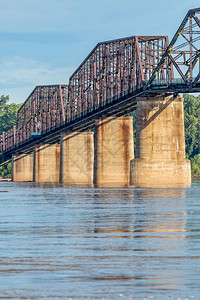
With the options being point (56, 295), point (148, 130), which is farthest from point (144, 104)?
point (56, 295)

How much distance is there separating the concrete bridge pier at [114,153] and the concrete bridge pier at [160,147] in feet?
77.1

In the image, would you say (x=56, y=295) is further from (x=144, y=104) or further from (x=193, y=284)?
(x=144, y=104)

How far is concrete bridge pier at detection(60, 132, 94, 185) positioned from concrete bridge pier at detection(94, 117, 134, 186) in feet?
92.3

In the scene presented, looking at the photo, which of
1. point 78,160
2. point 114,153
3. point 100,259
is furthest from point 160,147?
point 100,259

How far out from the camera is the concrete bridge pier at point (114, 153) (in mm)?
143250

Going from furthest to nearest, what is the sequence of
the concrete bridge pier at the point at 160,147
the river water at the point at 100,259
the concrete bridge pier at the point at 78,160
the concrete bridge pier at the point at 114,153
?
the concrete bridge pier at the point at 78,160
the concrete bridge pier at the point at 114,153
the concrete bridge pier at the point at 160,147
the river water at the point at 100,259

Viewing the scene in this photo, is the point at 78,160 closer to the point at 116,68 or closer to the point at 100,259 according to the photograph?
the point at 116,68

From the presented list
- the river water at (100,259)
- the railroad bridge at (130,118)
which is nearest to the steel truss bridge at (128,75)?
the railroad bridge at (130,118)

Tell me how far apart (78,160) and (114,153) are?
31.7 meters

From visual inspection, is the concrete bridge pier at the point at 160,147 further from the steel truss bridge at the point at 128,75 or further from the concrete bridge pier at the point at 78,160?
the concrete bridge pier at the point at 78,160

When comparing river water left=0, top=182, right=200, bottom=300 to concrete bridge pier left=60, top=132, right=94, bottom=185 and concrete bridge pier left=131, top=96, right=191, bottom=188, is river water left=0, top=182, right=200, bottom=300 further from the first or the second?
concrete bridge pier left=60, top=132, right=94, bottom=185

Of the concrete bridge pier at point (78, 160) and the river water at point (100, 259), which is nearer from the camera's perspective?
the river water at point (100, 259)

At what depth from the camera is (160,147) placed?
11838cm

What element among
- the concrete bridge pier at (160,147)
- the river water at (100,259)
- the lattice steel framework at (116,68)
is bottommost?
the river water at (100,259)
